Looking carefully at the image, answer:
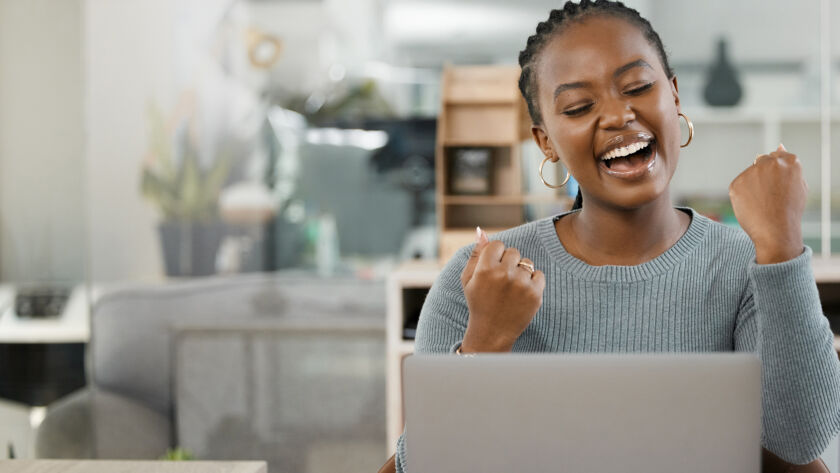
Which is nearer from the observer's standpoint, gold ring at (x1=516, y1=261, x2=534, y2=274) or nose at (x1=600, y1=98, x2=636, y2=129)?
gold ring at (x1=516, y1=261, x2=534, y2=274)

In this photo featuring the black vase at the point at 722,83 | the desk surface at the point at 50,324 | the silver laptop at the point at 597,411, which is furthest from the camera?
the black vase at the point at 722,83

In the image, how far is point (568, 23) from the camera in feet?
3.68

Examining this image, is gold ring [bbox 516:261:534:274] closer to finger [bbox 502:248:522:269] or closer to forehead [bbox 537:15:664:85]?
finger [bbox 502:248:522:269]

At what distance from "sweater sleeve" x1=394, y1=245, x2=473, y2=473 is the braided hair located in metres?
0.26

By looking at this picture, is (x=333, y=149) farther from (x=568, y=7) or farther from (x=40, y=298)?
(x=568, y=7)

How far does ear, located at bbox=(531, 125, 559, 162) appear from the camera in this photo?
46.8 inches

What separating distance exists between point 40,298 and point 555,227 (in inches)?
93.0

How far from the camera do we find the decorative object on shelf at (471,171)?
101 inches

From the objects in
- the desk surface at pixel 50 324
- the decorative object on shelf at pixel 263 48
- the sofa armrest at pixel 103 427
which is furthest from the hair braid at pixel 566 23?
the decorative object on shelf at pixel 263 48

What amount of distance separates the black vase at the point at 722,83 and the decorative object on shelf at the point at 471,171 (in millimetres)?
1298

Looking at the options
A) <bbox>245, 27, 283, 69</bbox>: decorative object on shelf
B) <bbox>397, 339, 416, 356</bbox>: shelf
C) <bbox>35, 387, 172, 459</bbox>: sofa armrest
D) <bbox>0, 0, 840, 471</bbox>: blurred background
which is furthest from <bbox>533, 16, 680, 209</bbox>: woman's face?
<bbox>245, 27, 283, 69</bbox>: decorative object on shelf

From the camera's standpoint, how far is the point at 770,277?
865 mm

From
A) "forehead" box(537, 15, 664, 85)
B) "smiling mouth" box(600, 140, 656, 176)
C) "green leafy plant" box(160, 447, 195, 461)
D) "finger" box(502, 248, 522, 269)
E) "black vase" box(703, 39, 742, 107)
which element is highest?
"black vase" box(703, 39, 742, 107)

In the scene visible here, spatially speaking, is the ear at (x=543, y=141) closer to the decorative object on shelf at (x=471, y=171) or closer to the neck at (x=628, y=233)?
the neck at (x=628, y=233)
